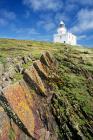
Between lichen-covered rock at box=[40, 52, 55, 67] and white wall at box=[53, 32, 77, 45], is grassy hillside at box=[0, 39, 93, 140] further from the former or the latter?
white wall at box=[53, 32, 77, 45]

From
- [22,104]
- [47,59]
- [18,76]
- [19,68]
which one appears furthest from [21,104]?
[47,59]

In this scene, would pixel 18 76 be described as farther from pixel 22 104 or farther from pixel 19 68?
pixel 22 104

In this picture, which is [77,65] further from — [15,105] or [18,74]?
[15,105]

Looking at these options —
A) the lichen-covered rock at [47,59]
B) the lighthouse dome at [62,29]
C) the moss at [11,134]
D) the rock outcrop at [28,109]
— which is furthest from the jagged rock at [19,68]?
the lighthouse dome at [62,29]

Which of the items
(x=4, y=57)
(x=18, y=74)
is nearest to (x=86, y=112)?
(x=18, y=74)

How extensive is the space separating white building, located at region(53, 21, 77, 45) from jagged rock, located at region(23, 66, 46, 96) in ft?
255

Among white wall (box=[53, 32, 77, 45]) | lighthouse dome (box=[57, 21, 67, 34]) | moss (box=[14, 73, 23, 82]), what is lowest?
white wall (box=[53, 32, 77, 45])

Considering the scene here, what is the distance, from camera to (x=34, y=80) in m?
20.8

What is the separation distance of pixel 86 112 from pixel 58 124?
8.05 feet

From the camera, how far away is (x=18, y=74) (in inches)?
842

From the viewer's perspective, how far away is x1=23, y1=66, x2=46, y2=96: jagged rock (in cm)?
2056

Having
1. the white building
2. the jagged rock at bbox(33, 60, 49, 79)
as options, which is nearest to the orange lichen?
the jagged rock at bbox(33, 60, 49, 79)

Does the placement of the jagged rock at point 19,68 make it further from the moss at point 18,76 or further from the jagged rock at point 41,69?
the jagged rock at point 41,69

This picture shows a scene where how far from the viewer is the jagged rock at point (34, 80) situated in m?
20.6
